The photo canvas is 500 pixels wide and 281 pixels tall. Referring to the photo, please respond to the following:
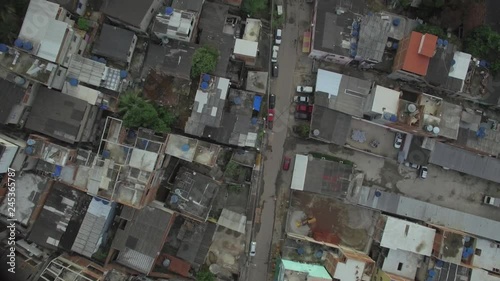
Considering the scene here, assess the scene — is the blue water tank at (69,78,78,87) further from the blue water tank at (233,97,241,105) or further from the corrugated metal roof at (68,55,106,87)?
the blue water tank at (233,97,241,105)

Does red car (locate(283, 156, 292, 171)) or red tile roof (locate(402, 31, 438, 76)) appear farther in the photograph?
red car (locate(283, 156, 292, 171))

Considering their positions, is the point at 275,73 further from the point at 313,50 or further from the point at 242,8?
the point at 242,8

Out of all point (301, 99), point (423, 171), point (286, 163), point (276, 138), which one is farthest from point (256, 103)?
point (423, 171)

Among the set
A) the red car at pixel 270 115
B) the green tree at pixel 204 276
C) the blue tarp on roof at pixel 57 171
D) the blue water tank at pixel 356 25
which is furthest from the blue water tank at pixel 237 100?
the blue tarp on roof at pixel 57 171

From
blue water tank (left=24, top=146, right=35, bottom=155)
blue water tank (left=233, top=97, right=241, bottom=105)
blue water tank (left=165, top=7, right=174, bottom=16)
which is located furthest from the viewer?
blue water tank (left=233, top=97, right=241, bottom=105)

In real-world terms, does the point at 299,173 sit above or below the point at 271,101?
below

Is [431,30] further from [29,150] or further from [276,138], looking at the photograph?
[29,150]

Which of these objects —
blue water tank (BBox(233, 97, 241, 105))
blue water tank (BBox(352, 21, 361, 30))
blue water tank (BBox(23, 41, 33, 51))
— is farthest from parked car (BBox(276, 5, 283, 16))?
blue water tank (BBox(23, 41, 33, 51))

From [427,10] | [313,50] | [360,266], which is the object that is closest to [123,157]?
[313,50]
